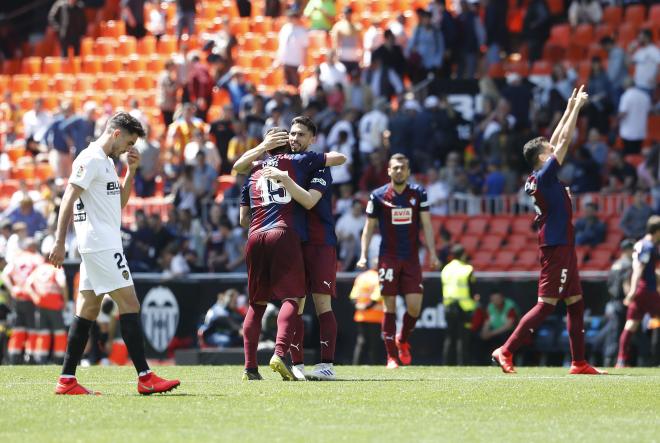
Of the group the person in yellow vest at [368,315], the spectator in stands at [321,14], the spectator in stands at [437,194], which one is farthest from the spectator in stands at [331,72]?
the person in yellow vest at [368,315]

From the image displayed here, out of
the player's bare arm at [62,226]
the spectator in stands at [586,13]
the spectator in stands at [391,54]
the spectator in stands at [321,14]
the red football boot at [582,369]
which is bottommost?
the red football boot at [582,369]

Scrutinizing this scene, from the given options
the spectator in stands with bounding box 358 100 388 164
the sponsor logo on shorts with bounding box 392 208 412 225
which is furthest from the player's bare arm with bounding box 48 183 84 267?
the spectator in stands with bounding box 358 100 388 164

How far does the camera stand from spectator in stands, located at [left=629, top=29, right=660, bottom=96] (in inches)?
1042

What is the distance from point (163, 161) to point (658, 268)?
11845 mm

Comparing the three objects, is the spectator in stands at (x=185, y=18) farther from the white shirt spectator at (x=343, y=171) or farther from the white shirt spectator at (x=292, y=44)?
the white shirt spectator at (x=343, y=171)

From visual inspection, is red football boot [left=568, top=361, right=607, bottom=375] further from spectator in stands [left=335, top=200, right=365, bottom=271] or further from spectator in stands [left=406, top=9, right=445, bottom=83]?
spectator in stands [left=406, top=9, right=445, bottom=83]

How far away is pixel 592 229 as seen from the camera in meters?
23.5

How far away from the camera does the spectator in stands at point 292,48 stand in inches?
1212

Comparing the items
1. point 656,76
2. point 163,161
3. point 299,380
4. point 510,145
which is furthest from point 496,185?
point 299,380

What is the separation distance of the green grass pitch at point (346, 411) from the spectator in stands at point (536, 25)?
15.7 meters

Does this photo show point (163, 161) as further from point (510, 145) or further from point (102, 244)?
point (102, 244)

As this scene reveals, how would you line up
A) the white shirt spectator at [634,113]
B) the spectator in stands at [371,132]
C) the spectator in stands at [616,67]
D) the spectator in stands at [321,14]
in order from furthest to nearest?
1. the spectator in stands at [321,14]
2. the spectator in stands at [616,67]
3. the spectator in stands at [371,132]
4. the white shirt spectator at [634,113]

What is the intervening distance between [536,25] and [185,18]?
8692mm

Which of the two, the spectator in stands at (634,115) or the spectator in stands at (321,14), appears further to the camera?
the spectator in stands at (321,14)
